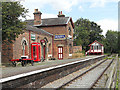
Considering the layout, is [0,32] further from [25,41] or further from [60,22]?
[60,22]

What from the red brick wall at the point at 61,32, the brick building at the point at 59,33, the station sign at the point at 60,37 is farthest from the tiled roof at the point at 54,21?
the station sign at the point at 60,37

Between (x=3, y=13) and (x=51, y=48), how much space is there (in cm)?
1682

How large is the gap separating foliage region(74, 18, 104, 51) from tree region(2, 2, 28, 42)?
38.7 m

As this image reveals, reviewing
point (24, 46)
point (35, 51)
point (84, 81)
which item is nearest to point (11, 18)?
point (24, 46)

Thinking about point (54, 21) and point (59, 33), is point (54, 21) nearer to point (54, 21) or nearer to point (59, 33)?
point (54, 21)

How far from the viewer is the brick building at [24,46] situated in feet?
54.8

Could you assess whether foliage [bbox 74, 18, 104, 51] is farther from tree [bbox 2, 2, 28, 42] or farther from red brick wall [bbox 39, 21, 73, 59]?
tree [bbox 2, 2, 28, 42]

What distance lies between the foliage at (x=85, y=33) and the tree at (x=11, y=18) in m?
38.7

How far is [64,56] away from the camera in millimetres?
28875

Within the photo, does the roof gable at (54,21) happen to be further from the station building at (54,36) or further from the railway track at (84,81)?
the railway track at (84,81)

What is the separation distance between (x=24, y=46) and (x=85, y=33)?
133 ft

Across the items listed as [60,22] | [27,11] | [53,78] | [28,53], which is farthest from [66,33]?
[53,78]

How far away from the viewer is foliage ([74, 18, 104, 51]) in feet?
188

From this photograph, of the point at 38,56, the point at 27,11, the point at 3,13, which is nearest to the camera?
the point at 3,13
